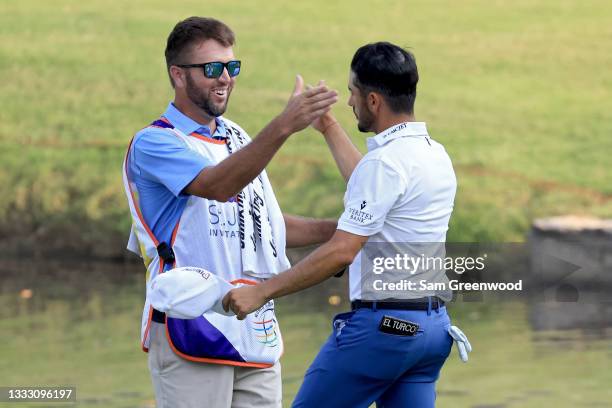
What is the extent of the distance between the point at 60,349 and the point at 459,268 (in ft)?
13.3

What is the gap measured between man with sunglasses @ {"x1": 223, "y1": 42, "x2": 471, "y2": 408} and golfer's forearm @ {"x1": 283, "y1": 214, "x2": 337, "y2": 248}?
603 millimetres

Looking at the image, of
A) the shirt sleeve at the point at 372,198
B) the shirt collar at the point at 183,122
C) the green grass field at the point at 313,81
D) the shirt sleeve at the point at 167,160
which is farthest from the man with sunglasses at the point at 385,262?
the green grass field at the point at 313,81

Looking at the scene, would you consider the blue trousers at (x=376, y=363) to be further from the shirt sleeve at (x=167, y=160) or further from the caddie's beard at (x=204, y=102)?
the caddie's beard at (x=204, y=102)

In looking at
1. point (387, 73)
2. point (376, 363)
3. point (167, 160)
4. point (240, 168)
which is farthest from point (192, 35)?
point (376, 363)

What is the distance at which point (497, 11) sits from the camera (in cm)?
2133

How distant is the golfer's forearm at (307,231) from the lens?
17.7 feet

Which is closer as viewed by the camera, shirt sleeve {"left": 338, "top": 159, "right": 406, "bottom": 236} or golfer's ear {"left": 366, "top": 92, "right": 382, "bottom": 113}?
shirt sleeve {"left": 338, "top": 159, "right": 406, "bottom": 236}

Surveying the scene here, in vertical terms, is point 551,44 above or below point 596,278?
above

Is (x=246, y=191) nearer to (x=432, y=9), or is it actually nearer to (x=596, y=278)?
(x=596, y=278)

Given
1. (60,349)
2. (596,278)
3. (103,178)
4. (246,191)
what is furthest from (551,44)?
(246,191)

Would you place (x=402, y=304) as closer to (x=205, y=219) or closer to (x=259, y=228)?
(x=259, y=228)

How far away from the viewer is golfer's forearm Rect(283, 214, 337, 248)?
538 cm

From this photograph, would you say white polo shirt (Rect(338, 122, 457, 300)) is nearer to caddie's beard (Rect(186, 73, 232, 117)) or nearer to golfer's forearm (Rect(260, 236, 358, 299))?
golfer's forearm (Rect(260, 236, 358, 299))

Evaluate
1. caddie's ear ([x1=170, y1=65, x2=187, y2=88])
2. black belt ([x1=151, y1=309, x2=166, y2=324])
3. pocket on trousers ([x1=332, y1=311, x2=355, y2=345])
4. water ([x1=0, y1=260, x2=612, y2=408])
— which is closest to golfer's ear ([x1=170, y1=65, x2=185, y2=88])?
caddie's ear ([x1=170, y1=65, x2=187, y2=88])
